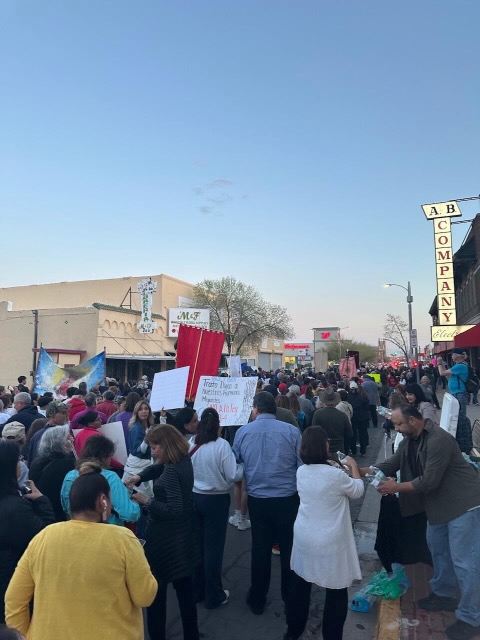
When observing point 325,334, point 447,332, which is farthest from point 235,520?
point 325,334

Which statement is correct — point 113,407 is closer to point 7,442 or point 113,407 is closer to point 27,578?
point 7,442

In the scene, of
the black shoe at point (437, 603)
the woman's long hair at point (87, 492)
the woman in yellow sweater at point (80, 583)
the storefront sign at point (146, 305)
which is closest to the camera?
the woman in yellow sweater at point (80, 583)

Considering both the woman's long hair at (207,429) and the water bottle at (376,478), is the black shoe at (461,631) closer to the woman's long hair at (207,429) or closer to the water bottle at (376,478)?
the water bottle at (376,478)

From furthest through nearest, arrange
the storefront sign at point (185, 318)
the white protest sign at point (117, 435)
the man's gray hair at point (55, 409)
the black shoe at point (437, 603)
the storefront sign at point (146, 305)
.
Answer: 1. the storefront sign at point (185, 318)
2. the storefront sign at point (146, 305)
3. the man's gray hair at point (55, 409)
4. the white protest sign at point (117, 435)
5. the black shoe at point (437, 603)

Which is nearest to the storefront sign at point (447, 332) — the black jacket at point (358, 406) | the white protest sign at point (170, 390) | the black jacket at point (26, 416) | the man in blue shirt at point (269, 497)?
the black jacket at point (358, 406)

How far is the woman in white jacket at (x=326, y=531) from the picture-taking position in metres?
3.29

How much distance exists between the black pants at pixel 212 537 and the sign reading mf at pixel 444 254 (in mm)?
22251

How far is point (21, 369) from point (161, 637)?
93.9 ft

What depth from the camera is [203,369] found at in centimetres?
794

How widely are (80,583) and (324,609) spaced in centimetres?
219

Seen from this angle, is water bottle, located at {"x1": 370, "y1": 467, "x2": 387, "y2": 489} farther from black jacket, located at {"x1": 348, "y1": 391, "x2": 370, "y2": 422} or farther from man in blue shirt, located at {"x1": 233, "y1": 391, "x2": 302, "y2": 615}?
black jacket, located at {"x1": 348, "y1": 391, "x2": 370, "y2": 422}

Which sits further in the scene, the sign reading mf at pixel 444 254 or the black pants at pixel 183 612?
the sign reading mf at pixel 444 254

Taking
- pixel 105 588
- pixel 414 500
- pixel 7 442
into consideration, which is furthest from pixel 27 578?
pixel 414 500

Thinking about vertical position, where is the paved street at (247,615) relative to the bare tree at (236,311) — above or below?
below
